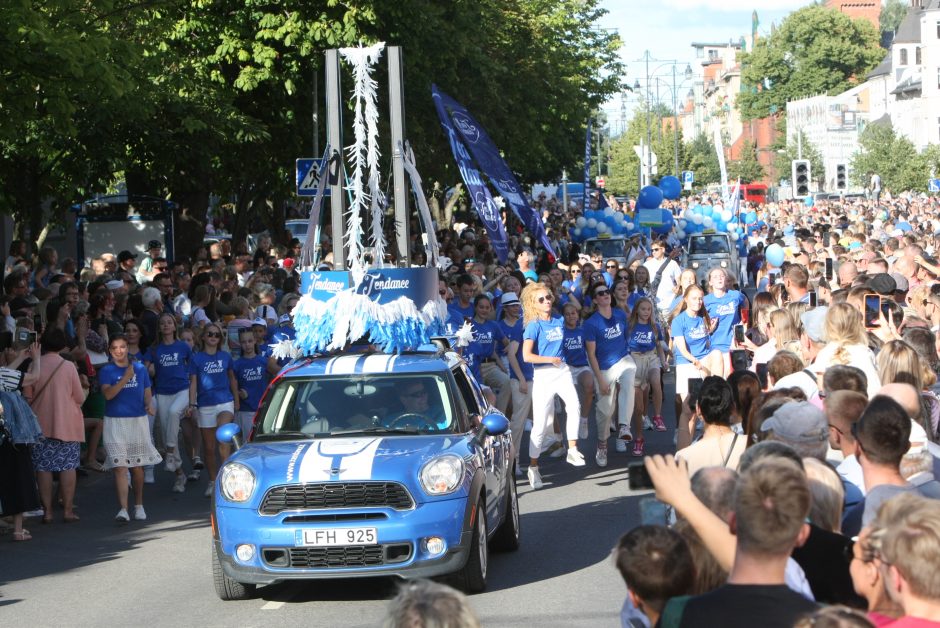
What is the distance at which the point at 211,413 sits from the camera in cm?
1361

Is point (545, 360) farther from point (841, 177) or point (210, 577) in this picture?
point (841, 177)

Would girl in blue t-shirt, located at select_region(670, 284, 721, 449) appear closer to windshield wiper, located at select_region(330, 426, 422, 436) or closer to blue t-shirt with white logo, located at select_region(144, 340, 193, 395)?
blue t-shirt with white logo, located at select_region(144, 340, 193, 395)

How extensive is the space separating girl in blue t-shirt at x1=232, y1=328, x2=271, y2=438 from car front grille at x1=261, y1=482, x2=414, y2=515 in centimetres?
496

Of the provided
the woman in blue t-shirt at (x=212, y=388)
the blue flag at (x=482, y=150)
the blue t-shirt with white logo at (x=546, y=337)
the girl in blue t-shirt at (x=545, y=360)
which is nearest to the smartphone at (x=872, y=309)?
the girl in blue t-shirt at (x=545, y=360)

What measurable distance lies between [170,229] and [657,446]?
14.2m

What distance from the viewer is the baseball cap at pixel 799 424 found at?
21.3ft

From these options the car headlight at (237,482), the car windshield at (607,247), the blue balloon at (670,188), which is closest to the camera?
the car headlight at (237,482)

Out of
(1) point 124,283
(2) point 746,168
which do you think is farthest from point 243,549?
(2) point 746,168

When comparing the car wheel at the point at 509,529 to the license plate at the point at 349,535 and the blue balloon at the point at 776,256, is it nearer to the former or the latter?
the license plate at the point at 349,535

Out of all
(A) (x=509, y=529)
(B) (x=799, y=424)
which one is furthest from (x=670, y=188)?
(B) (x=799, y=424)

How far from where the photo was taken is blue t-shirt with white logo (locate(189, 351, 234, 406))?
13.5 m

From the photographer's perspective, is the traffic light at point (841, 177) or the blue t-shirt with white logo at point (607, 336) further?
the traffic light at point (841, 177)

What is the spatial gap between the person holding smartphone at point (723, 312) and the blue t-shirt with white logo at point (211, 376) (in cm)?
496

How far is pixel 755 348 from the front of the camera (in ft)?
42.4
